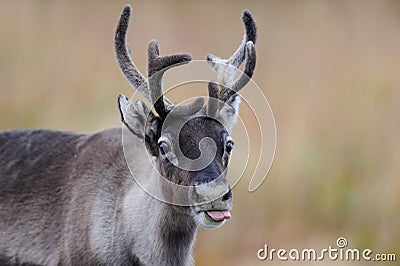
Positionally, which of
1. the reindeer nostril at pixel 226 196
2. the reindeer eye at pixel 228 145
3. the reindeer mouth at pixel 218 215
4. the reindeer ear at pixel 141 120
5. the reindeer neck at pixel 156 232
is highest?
the reindeer ear at pixel 141 120

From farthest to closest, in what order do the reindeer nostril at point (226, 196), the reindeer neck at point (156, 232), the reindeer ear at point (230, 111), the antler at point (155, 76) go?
the reindeer neck at point (156, 232) < the reindeer ear at point (230, 111) < the antler at point (155, 76) < the reindeer nostril at point (226, 196)

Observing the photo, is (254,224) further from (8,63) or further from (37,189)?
(8,63)

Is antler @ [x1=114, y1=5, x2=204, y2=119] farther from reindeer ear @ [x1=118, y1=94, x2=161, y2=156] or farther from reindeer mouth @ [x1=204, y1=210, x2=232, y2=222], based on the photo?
reindeer mouth @ [x1=204, y1=210, x2=232, y2=222]

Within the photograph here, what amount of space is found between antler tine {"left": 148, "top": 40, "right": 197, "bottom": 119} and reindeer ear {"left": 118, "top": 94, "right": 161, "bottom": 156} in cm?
9

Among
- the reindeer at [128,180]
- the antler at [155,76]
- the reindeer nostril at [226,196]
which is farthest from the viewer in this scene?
the antler at [155,76]

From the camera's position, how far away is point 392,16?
14.9m

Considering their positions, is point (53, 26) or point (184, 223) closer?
point (184, 223)

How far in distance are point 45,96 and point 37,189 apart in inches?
204

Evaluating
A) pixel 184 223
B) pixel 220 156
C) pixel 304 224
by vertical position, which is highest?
pixel 220 156

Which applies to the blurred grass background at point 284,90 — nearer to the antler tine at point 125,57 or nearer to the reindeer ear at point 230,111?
the reindeer ear at point 230,111

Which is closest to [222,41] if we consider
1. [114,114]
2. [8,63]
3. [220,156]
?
[114,114]

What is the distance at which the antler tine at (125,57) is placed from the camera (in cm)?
877

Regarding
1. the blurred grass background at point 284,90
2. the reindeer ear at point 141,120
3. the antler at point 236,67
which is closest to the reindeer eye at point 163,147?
the reindeer ear at point 141,120

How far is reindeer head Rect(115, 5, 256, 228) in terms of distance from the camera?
8047 millimetres
